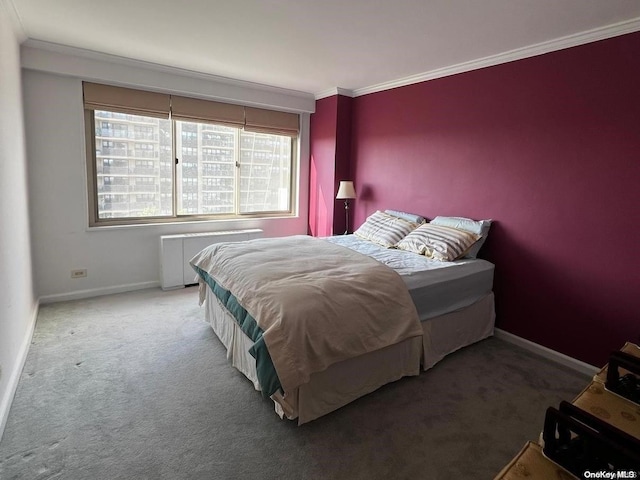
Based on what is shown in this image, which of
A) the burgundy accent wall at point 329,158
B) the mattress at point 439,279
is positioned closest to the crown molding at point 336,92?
the burgundy accent wall at point 329,158

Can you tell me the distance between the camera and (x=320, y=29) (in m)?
2.62

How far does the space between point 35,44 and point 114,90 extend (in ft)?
2.22

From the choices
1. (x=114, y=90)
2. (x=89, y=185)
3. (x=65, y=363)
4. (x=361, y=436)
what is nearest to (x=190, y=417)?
(x=361, y=436)

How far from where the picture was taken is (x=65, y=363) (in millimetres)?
2482

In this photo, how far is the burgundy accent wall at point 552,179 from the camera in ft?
7.97

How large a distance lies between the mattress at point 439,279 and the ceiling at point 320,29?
1.72 metres

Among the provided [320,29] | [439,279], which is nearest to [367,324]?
[439,279]

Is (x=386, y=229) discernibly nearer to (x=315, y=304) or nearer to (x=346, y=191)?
(x=346, y=191)

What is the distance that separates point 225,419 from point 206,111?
3.44 m

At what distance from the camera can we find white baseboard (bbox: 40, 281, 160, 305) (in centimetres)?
355

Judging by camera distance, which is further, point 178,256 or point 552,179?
point 178,256

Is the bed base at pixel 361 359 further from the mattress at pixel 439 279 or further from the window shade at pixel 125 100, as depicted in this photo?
the window shade at pixel 125 100

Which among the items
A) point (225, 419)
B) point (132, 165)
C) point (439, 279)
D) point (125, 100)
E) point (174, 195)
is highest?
point (125, 100)

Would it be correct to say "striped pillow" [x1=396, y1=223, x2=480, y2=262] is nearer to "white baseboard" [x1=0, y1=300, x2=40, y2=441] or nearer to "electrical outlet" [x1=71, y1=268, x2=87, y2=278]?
"white baseboard" [x1=0, y1=300, x2=40, y2=441]
